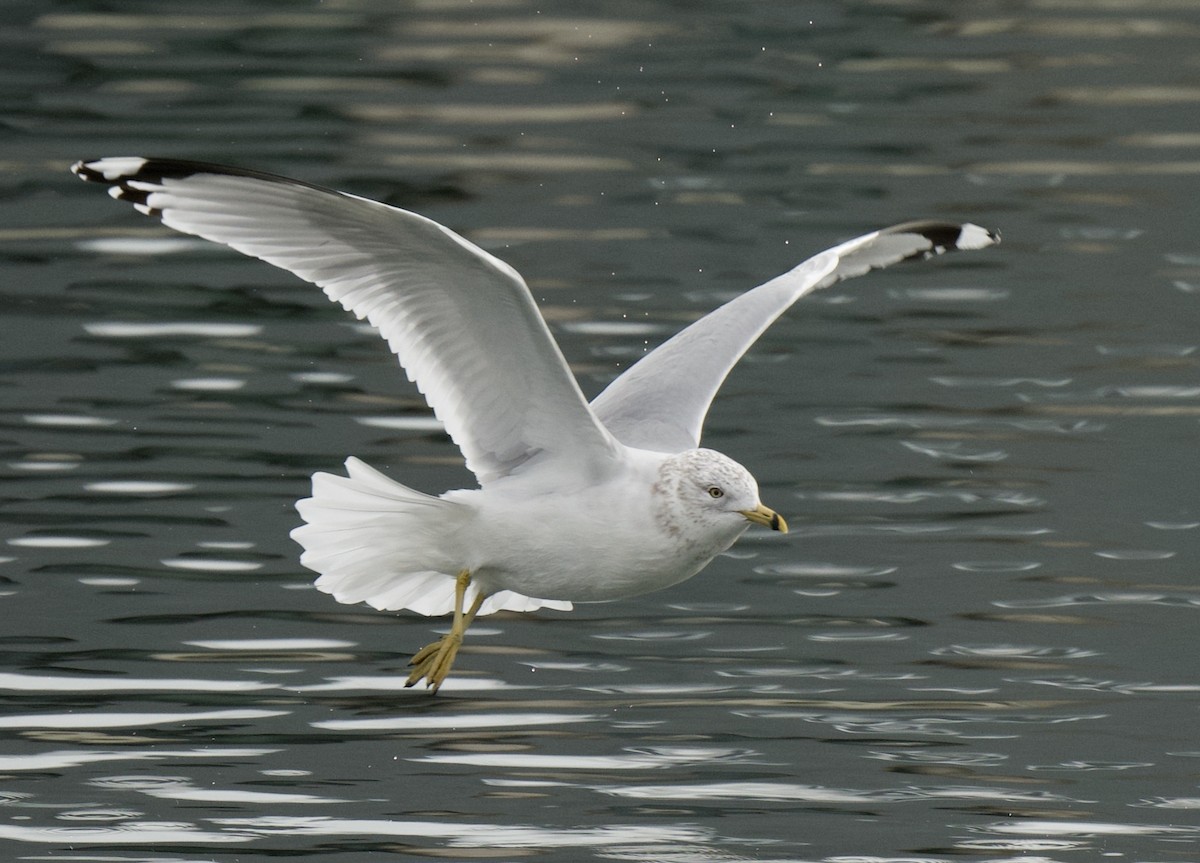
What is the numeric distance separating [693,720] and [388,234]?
7.95ft

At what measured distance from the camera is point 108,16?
80.0 feet

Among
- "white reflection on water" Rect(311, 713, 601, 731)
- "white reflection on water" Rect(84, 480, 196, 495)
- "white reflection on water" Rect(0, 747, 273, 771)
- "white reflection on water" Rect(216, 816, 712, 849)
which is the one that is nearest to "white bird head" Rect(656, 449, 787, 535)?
"white reflection on water" Rect(216, 816, 712, 849)

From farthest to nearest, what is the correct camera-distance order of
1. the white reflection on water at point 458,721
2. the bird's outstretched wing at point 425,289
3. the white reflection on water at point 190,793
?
the white reflection on water at point 458,721 < the white reflection on water at point 190,793 < the bird's outstretched wing at point 425,289

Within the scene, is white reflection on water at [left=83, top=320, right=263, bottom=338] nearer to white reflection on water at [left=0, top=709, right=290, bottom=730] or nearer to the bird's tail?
white reflection on water at [left=0, top=709, right=290, bottom=730]

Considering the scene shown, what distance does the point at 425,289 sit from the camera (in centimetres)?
820

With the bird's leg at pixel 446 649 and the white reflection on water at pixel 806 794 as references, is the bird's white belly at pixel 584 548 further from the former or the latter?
the white reflection on water at pixel 806 794

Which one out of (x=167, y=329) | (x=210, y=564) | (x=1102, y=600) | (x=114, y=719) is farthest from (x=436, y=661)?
(x=167, y=329)

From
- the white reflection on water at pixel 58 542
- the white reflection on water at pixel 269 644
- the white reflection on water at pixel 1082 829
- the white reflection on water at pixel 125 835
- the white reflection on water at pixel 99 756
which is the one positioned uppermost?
the white reflection on water at pixel 58 542

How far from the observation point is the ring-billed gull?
7.94 meters

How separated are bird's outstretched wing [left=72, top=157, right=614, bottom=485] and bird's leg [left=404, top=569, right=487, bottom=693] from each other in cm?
39

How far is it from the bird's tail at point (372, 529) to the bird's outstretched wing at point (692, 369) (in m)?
0.79

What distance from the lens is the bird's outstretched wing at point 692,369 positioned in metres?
8.91

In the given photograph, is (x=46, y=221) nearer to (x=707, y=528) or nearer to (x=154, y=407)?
(x=154, y=407)

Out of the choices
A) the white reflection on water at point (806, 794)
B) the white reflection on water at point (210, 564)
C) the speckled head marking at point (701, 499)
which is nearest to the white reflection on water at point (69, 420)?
the white reflection on water at point (210, 564)
